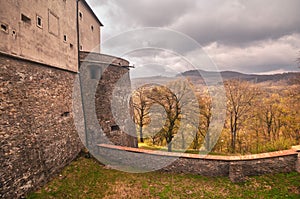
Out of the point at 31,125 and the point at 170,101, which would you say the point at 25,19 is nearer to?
the point at 31,125

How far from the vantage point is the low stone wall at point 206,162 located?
8.09 meters

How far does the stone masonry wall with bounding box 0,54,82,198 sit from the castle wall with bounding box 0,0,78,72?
0.49 meters

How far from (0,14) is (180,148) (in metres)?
16.0

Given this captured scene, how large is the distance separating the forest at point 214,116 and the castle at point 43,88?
194 inches

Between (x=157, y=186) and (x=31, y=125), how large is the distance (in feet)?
19.1

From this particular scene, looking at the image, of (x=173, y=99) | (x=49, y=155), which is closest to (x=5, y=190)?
(x=49, y=155)

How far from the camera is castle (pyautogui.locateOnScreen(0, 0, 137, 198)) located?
597 centimetres

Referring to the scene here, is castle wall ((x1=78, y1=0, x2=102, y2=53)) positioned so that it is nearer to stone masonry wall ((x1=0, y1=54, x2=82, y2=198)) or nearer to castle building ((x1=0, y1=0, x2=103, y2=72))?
castle building ((x1=0, y1=0, x2=103, y2=72))

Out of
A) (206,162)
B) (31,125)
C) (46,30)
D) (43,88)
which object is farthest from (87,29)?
(206,162)

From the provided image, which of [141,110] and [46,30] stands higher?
[46,30]

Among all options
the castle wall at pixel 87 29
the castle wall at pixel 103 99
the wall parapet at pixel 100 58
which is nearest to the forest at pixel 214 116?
the castle wall at pixel 103 99

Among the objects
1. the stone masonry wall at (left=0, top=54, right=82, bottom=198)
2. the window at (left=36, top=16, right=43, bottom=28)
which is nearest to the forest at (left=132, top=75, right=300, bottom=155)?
the stone masonry wall at (left=0, top=54, right=82, bottom=198)

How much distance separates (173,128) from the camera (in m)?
16.0

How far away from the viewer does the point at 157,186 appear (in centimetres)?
793
